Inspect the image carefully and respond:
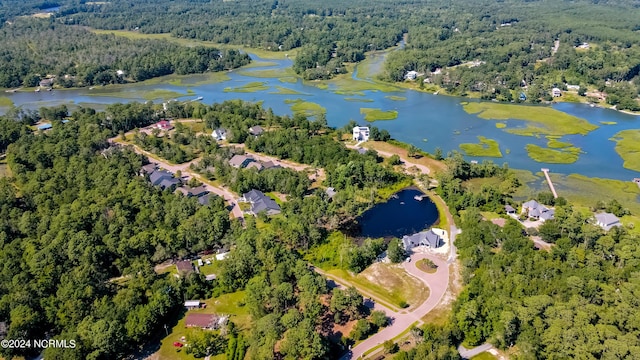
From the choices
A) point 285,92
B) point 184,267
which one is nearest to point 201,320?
point 184,267

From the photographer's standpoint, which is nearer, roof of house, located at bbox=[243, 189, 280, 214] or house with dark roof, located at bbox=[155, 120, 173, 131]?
roof of house, located at bbox=[243, 189, 280, 214]

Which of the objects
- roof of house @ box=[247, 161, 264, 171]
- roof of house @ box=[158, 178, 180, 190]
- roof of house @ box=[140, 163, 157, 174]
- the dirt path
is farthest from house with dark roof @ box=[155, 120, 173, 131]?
the dirt path

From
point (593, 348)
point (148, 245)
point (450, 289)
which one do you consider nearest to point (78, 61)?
point (148, 245)

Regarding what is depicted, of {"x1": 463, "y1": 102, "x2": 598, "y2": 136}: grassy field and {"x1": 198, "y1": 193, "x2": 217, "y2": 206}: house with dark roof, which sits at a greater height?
{"x1": 463, "y1": 102, "x2": 598, "y2": 136}: grassy field

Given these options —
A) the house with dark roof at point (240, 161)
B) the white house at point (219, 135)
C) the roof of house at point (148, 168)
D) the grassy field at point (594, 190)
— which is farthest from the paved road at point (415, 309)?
the white house at point (219, 135)

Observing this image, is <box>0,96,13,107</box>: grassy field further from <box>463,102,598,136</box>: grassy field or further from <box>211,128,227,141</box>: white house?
<box>463,102,598,136</box>: grassy field

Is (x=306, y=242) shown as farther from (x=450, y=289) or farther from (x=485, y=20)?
(x=485, y=20)
